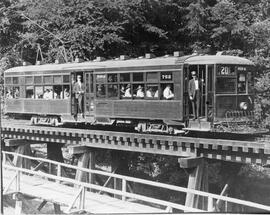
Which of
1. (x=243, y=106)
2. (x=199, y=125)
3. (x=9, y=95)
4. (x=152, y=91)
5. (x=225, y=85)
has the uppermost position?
(x=225, y=85)

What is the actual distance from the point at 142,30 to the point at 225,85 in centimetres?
1011

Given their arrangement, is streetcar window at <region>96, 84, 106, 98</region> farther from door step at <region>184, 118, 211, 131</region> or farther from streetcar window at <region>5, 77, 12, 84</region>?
streetcar window at <region>5, 77, 12, 84</region>

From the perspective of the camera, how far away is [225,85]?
51.1 ft

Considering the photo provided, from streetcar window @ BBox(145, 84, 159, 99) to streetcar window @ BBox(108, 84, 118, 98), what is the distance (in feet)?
4.84

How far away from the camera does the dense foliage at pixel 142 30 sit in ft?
69.3

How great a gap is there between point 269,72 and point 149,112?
6.87 meters

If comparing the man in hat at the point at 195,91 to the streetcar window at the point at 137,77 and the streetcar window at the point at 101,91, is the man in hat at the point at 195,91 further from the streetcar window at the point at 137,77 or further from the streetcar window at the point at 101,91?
the streetcar window at the point at 101,91

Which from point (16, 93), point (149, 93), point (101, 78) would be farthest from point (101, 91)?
point (16, 93)

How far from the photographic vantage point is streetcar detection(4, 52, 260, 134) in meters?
15.4

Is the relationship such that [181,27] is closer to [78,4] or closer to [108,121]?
[78,4]

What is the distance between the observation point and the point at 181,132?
632 inches

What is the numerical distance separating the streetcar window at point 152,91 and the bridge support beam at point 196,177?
2.46m

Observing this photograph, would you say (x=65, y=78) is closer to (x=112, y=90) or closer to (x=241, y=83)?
(x=112, y=90)

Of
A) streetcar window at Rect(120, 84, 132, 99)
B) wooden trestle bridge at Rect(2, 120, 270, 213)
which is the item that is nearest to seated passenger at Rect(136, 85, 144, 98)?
streetcar window at Rect(120, 84, 132, 99)
